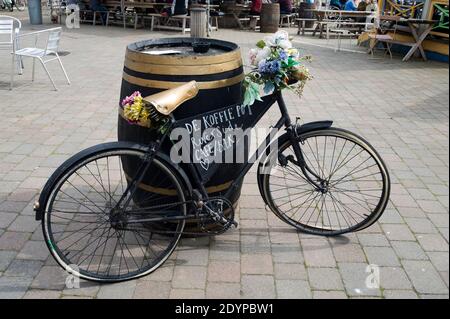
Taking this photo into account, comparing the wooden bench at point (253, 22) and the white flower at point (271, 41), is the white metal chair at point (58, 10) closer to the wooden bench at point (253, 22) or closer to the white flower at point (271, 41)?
the wooden bench at point (253, 22)

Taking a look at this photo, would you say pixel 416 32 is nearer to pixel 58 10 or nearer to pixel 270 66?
pixel 270 66

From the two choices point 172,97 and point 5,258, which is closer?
point 172,97

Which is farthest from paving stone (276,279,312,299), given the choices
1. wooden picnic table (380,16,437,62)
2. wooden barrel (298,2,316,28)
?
wooden barrel (298,2,316,28)

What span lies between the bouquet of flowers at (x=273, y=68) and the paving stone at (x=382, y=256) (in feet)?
4.09

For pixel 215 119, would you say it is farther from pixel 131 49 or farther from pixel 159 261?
pixel 159 261

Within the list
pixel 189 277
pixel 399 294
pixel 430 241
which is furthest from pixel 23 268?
pixel 430 241

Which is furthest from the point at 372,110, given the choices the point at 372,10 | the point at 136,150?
the point at 372,10

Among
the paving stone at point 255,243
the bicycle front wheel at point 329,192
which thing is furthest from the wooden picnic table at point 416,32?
the paving stone at point 255,243

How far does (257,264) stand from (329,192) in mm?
873

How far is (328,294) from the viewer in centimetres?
259

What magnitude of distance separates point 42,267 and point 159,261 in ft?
2.46

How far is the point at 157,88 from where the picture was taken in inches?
105

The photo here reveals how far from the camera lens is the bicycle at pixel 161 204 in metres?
2.51
